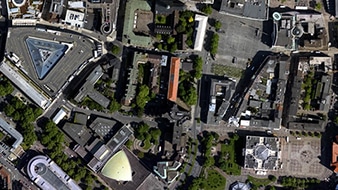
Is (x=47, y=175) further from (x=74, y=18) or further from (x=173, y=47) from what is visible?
(x=173, y=47)

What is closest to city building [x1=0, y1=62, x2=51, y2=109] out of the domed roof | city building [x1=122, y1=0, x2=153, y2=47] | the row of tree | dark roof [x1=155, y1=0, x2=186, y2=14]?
the domed roof

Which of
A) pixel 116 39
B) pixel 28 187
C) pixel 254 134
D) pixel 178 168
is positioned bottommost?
pixel 28 187

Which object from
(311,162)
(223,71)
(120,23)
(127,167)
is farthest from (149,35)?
(311,162)

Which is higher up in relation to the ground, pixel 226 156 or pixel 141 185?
pixel 226 156

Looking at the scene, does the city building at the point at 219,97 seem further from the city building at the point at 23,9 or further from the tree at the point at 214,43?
the city building at the point at 23,9

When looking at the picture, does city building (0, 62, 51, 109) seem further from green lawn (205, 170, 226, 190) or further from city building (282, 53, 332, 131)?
city building (282, 53, 332, 131)

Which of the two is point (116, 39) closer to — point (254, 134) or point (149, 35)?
point (149, 35)
